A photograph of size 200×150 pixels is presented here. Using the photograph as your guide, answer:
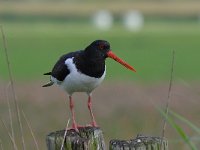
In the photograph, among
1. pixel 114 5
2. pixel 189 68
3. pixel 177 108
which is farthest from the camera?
pixel 114 5

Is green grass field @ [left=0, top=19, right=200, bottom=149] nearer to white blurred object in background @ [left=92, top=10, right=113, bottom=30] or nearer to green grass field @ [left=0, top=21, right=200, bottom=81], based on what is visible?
green grass field @ [left=0, top=21, right=200, bottom=81]

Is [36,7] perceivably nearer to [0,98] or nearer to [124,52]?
[124,52]

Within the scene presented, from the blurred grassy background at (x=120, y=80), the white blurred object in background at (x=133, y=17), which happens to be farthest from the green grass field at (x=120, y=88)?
the white blurred object in background at (x=133, y=17)

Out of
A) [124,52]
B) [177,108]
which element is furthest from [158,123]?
[124,52]

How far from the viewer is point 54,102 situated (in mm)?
16109

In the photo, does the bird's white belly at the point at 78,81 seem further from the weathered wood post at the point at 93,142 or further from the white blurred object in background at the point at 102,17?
the white blurred object in background at the point at 102,17

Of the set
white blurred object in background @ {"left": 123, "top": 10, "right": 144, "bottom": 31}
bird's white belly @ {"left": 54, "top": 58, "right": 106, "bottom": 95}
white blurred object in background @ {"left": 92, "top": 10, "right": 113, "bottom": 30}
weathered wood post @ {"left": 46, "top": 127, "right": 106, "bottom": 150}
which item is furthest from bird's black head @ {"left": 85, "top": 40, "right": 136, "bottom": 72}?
white blurred object in background @ {"left": 92, "top": 10, "right": 113, "bottom": 30}

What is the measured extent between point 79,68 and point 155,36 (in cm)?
3983

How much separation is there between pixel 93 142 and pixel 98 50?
114 centimetres

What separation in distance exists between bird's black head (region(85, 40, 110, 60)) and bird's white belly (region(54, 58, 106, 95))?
142 millimetres

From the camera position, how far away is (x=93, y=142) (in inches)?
192

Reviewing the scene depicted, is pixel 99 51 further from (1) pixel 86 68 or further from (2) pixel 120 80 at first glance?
(2) pixel 120 80

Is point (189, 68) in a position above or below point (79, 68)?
below

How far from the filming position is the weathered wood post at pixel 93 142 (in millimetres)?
4648
